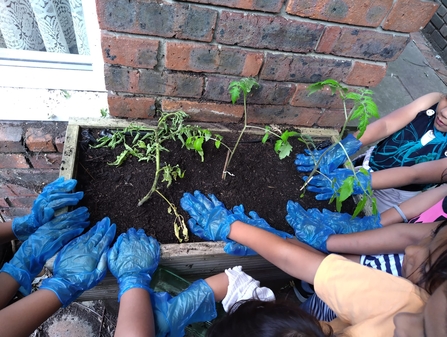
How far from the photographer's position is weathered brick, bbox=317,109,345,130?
1.68m

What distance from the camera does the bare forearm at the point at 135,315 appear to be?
37.2 inches

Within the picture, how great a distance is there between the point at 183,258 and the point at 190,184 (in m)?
0.35

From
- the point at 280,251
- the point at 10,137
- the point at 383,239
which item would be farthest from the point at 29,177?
the point at 383,239

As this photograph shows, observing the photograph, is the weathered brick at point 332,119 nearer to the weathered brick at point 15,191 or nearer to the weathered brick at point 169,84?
the weathered brick at point 169,84

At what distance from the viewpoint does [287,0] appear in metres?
1.20

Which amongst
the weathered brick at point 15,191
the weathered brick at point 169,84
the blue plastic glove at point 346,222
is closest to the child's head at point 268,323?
the blue plastic glove at point 346,222

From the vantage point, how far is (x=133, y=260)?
3.65 ft

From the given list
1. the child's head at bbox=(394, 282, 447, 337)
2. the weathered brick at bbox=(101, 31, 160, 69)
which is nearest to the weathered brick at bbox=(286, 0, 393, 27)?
the weathered brick at bbox=(101, 31, 160, 69)

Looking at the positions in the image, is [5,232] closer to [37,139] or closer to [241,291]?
[37,139]

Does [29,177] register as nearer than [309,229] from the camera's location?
No

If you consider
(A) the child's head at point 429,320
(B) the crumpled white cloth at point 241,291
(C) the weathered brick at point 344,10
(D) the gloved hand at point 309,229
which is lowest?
(B) the crumpled white cloth at point 241,291

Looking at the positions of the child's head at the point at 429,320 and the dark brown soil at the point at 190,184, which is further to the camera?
the dark brown soil at the point at 190,184

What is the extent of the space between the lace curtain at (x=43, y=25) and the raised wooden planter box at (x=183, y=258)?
0.40m

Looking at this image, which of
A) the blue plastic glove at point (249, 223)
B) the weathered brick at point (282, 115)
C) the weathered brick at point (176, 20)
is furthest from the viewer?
the weathered brick at point (282, 115)
